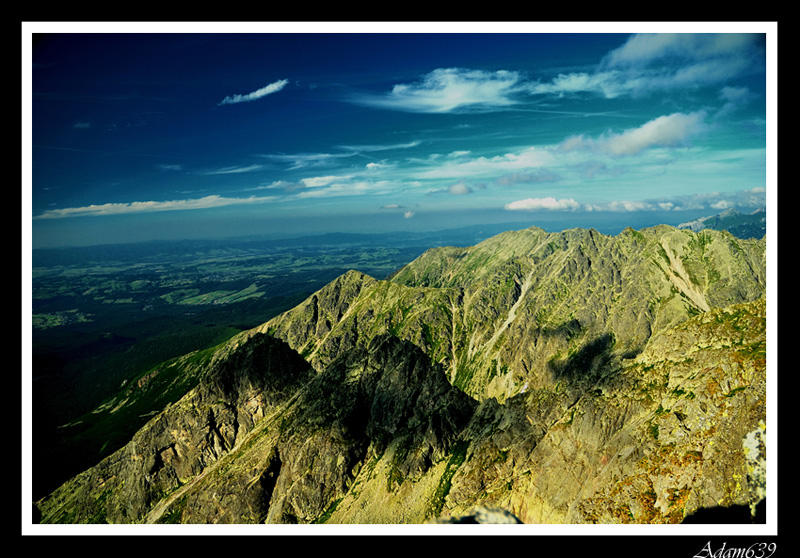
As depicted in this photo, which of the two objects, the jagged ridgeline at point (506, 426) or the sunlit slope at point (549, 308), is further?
the sunlit slope at point (549, 308)

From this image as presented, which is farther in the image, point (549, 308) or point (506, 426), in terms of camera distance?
point (549, 308)

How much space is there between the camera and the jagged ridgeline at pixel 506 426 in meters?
21.5

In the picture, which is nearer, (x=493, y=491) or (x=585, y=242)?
(x=493, y=491)

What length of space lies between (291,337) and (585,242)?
5863 inches

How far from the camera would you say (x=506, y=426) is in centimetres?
4625

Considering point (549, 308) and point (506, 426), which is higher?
point (549, 308)

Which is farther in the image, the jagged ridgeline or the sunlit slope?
the sunlit slope

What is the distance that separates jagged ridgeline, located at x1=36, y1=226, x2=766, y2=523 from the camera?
70.6ft
